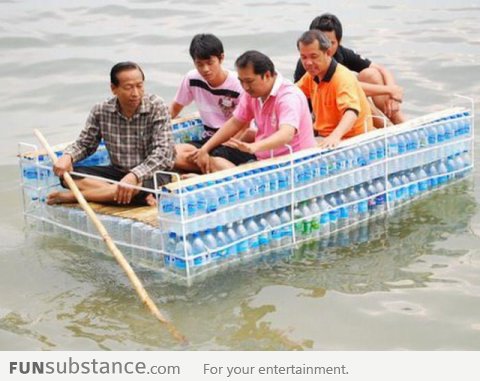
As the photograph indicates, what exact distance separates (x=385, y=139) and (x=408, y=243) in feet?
2.65

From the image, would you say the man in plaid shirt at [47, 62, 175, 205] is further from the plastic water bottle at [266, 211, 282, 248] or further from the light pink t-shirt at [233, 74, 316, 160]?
the plastic water bottle at [266, 211, 282, 248]

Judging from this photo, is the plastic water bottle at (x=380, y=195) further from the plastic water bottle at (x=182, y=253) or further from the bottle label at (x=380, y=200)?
the plastic water bottle at (x=182, y=253)

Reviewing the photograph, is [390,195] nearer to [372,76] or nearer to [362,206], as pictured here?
[362,206]

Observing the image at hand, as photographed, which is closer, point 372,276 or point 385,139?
point 372,276

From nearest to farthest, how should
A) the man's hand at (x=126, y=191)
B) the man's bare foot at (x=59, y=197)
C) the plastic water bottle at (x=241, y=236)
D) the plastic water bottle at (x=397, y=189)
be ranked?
the plastic water bottle at (x=241, y=236)
the man's hand at (x=126, y=191)
the man's bare foot at (x=59, y=197)
the plastic water bottle at (x=397, y=189)

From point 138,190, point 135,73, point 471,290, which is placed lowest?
point 471,290

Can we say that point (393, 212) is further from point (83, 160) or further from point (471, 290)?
point (83, 160)

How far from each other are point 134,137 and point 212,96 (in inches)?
41.7

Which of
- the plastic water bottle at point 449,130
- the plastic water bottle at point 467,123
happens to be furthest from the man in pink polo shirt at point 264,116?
the plastic water bottle at point 467,123

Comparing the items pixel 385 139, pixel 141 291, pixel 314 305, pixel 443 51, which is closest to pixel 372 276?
pixel 314 305

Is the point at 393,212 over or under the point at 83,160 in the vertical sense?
under

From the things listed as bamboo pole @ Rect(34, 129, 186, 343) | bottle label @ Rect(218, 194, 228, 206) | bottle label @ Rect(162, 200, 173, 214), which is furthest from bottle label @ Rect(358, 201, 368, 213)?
bamboo pole @ Rect(34, 129, 186, 343)

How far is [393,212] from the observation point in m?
7.75

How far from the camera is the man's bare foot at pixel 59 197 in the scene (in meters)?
7.17
